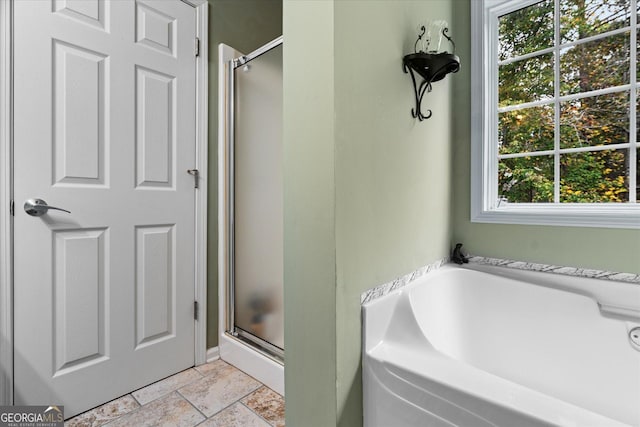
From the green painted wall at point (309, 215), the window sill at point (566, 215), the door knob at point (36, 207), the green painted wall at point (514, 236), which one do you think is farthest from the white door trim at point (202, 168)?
the window sill at point (566, 215)

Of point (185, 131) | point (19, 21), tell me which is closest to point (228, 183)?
point (185, 131)

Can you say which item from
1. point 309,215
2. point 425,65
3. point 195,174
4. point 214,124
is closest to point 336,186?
point 309,215

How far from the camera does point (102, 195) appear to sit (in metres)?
1.48

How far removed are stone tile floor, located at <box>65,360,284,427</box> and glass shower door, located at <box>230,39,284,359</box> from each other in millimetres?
224

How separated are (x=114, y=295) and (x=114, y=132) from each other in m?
0.83

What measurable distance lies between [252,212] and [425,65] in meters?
1.20

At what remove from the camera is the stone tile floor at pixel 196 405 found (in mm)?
Answer: 1354

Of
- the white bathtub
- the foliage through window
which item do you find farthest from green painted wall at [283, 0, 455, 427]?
the foliage through window

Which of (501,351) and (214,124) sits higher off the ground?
(214,124)

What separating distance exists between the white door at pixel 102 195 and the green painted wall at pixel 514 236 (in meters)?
1.53

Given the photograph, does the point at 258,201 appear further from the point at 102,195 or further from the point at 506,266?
the point at 506,266

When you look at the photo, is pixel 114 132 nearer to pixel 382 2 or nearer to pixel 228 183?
pixel 228 183

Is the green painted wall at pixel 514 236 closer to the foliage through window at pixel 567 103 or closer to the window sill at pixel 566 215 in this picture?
the window sill at pixel 566 215

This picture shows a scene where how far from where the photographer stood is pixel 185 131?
1.78 m
